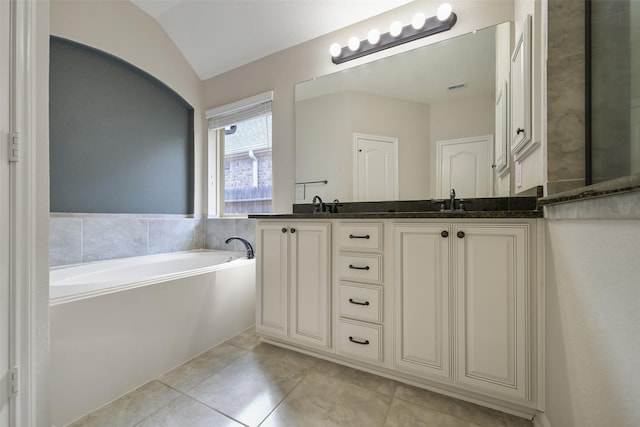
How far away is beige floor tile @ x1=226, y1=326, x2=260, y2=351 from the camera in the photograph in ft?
5.87

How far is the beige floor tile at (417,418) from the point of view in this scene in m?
1.10

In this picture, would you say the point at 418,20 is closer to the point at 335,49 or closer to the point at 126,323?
the point at 335,49

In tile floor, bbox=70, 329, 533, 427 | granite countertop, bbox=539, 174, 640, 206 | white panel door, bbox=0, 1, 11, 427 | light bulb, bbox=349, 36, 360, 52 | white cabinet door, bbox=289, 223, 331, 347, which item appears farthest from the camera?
light bulb, bbox=349, 36, 360, 52

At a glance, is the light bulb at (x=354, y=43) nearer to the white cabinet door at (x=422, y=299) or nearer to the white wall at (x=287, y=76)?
the white wall at (x=287, y=76)

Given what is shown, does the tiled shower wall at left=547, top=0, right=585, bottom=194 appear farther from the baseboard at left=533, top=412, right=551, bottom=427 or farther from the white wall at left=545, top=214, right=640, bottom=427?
the baseboard at left=533, top=412, right=551, bottom=427

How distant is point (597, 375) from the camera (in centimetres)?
64

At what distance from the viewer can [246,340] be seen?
187 centimetres

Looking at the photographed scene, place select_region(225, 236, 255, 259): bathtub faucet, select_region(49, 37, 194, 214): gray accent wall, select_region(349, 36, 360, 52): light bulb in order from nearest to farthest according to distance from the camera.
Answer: select_region(49, 37, 194, 214): gray accent wall
select_region(349, 36, 360, 52): light bulb
select_region(225, 236, 255, 259): bathtub faucet

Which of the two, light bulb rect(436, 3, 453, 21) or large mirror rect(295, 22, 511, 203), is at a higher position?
light bulb rect(436, 3, 453, 21)

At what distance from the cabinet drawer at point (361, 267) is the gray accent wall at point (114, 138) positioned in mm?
2046

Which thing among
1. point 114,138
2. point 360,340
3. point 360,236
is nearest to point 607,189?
point 360,236

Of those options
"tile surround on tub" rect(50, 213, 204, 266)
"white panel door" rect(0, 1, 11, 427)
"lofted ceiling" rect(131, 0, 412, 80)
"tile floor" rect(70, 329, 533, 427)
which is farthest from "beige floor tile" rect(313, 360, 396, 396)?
"lofted ceiling" rect(131, 0, 412, 80)

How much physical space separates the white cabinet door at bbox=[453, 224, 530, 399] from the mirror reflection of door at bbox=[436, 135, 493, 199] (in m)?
0.59

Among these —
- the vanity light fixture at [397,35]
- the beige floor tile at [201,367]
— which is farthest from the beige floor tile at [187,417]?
the vanity light fixture at [397,35]
